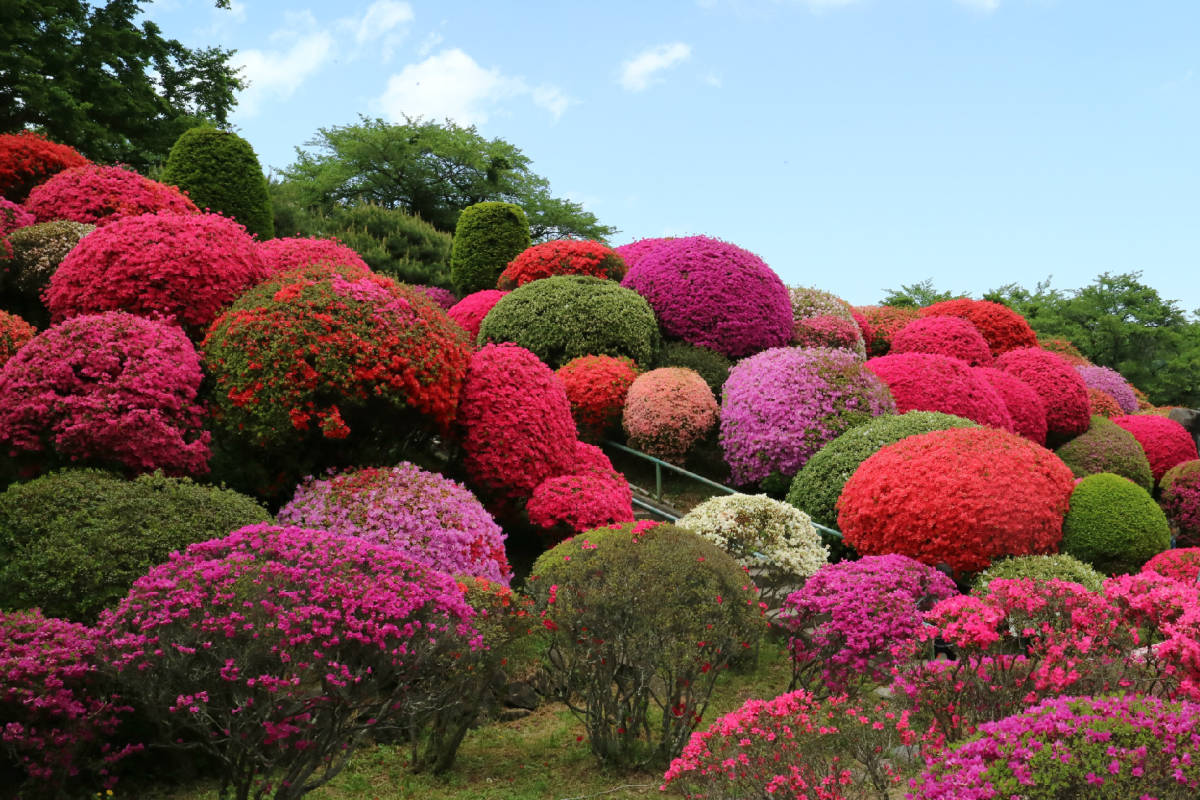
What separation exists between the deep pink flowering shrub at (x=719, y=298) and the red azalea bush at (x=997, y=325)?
8264 mm

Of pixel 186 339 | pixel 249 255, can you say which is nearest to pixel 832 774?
pixel 186 339

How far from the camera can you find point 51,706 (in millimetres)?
6074

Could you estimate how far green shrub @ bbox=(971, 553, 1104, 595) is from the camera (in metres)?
9.62

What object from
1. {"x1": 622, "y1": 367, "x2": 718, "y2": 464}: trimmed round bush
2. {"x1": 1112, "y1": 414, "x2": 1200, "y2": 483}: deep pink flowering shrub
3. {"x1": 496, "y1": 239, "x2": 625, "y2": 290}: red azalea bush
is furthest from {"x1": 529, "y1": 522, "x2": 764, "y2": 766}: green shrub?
{"x1": 1112, "y1": 414, "x2": 1200, "y2": 483}: deep pink flowering shrub

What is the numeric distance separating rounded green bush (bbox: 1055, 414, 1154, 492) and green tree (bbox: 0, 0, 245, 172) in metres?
23.5

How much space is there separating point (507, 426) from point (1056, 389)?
14.3 meters

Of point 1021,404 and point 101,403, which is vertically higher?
point 1021,404

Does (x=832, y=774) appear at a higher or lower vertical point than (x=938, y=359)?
A: lower

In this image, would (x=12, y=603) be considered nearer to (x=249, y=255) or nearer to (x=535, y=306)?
(x=249, y=255)

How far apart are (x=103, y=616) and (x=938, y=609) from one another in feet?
19.0

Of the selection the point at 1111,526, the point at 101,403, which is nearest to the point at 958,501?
the point at 1111,526

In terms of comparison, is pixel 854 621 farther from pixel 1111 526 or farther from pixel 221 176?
pixel 221 176

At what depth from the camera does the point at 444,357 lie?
404 inches

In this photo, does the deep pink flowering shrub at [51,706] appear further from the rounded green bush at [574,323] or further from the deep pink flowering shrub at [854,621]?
the rounded green bush at [574,323]
